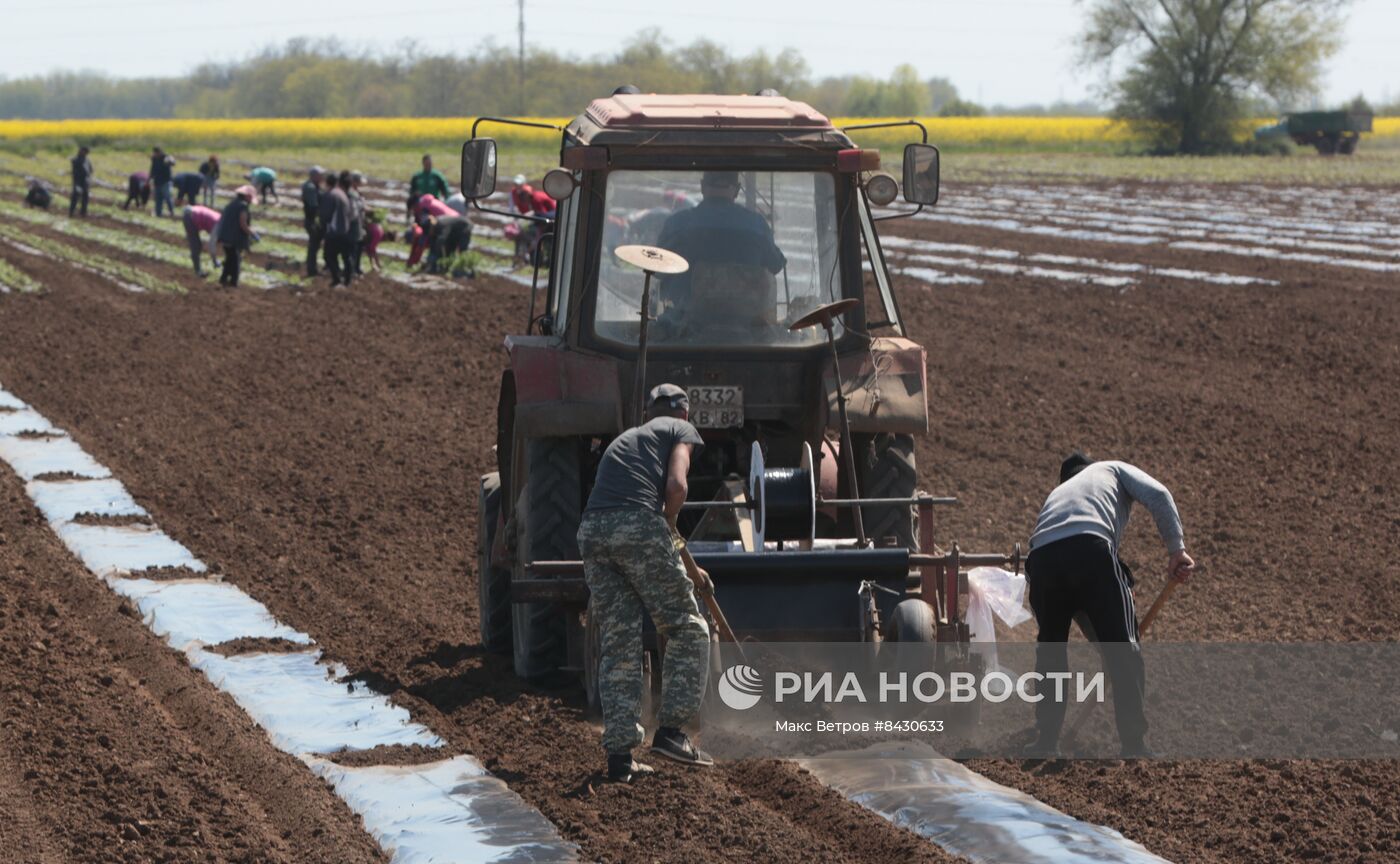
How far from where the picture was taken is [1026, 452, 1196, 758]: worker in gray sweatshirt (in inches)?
287

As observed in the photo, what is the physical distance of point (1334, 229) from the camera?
31.6 m

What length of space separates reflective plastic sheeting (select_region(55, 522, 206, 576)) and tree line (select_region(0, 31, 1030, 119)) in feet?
251

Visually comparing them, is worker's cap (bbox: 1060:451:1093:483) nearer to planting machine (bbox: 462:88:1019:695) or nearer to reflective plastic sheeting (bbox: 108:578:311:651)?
planting machine (bbox: 462:88:1019:695)

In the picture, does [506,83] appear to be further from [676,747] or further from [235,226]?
[676,747]

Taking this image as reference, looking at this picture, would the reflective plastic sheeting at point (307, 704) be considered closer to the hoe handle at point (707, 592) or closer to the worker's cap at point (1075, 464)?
the hoe handle at point (707, 592)

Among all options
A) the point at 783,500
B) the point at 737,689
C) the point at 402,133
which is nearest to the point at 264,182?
the point at 783,500

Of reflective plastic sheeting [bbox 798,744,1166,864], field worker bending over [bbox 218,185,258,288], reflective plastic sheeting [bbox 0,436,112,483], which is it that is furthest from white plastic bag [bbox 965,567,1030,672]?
field worker bending over [bbox 218,185,258,288]

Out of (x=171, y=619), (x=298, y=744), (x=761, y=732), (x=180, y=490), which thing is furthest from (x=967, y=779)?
(x=180, y=490)

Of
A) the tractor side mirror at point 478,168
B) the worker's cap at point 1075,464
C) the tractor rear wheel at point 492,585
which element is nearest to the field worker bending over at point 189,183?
the tractor rear wheel at point 492,585

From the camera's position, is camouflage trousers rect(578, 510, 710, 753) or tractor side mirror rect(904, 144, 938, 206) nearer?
camouflage trousers rect(578, 510, 710, 753)

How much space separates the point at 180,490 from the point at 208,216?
47.1 feet

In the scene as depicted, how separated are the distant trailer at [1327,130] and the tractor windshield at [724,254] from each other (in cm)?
6021

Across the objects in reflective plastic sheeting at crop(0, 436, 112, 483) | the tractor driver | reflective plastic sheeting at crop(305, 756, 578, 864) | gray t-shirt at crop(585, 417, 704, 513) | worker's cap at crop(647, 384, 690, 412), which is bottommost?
reflective plastic sheeting at crop(0, 436, 112, 483)

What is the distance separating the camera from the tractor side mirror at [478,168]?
8203 millimetres
